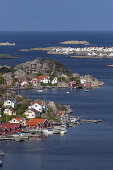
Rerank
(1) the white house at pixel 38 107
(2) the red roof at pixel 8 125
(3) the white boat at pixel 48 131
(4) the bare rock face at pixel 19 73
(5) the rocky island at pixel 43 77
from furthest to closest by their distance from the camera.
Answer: (4) the bare rock face at pixel 19 73
(5) the rocky island at pixel 43 77
(1) the white house at pixel 38 107
(3) the white boat at pixel 48 131
(2) the red roof at pixel 8 125

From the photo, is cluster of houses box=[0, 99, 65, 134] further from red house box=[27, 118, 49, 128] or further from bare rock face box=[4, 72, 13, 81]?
bare rock face box=[4, 72, 13, 81]

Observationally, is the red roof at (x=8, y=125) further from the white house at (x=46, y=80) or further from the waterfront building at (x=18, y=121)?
the white house at (x=46, y=80)

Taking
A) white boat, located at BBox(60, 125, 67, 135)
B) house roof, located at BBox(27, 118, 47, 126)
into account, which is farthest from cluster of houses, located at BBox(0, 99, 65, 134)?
white boat, located at BBox(60, 125, 67, 135)

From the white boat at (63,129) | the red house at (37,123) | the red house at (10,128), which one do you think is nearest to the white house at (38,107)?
the red house at (37,123)

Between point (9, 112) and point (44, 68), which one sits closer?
point (9, 112)

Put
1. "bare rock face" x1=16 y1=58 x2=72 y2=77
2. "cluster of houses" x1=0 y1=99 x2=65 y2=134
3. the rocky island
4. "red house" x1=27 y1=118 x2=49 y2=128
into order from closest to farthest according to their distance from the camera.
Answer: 1. "cluster of houses" x1=0 y1=99 x2=65 y2=134
2. "red house" x1=27 y1=118 x2=49 y2=128
3. the rocky island
4. "bare rock face" x1=16 y1=58 x2=72 y2=77

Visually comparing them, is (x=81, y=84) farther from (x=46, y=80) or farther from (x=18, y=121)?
(x=18, y=121)

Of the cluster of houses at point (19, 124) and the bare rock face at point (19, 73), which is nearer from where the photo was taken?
the cluster of houses at point (19, 124)

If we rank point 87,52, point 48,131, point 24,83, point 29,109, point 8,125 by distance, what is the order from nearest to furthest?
point 8,125
point 48,131
point 29,109
point 24,83
point 87,52

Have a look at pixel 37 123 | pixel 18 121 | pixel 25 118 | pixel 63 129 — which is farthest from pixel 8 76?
pixel 63 129

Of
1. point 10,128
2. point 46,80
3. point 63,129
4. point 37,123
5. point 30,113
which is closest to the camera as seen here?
point 10,128

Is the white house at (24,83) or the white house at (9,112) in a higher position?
the white house at (9,112)
